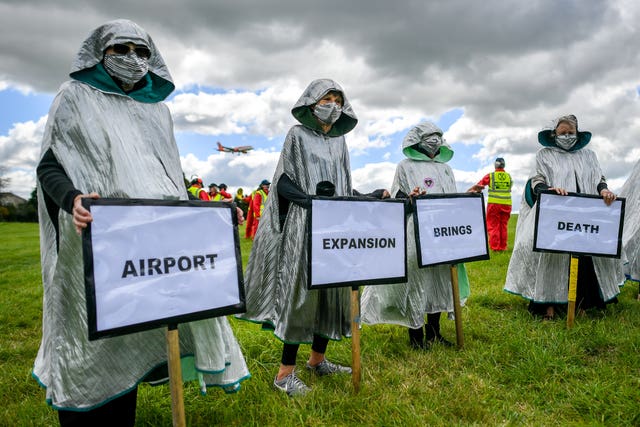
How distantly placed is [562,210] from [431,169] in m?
1.51

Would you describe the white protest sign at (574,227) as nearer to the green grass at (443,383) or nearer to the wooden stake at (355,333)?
the green grass at (443,383)

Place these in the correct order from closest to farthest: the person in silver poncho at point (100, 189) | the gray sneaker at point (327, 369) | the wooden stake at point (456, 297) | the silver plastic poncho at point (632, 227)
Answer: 1. the person in silver poncho at point (100, 189)
2. the gray sneaker at point (327, 369)
3. the wooden stake at point (456, 297)
4. the silver plastic poncho at point (632, 227)

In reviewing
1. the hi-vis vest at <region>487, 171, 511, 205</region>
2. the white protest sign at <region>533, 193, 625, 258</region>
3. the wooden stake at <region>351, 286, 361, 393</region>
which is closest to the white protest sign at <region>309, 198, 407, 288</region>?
the wooden stake at <region>351, 286, 361, 393</region>

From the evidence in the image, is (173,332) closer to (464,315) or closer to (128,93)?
(128,93)

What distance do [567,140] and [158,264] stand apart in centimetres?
460

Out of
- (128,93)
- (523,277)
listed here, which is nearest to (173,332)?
(128,93)

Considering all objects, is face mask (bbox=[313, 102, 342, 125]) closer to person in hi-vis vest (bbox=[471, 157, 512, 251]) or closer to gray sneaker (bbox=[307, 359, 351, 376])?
gray sneaker (bbox=[307, 359, 351, 376])

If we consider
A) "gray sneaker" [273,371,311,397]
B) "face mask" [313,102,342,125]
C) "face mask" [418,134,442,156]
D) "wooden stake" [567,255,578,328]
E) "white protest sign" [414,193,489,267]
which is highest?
"face mask" [313,102,342,125]

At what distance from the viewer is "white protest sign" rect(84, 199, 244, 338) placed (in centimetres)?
182

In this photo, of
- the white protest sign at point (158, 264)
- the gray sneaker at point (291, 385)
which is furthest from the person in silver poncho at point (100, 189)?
the gray sneaker at point (291, 385)

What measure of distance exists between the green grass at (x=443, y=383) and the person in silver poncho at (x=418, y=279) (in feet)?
0.89

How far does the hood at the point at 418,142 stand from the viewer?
13.7 feet

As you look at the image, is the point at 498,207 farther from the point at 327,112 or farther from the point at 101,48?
the point at 101,48

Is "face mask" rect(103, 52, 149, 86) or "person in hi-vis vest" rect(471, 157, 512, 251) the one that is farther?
"person in hi-vis vest" rect(471, 157, 512, 251)
